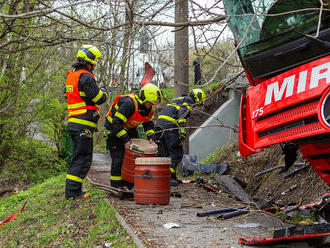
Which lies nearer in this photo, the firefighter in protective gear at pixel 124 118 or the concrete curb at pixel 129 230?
the concrete curb at pixel 129 230

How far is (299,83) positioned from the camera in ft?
10.5

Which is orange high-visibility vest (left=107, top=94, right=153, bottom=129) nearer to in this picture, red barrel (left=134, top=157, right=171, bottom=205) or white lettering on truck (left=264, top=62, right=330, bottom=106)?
red barrel (left=134, top=157, right=171, bottom=205)

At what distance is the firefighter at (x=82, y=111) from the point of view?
6352mm

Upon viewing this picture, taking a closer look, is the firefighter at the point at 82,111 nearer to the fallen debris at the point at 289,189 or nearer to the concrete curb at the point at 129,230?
the concrete curb at the point at 129,230

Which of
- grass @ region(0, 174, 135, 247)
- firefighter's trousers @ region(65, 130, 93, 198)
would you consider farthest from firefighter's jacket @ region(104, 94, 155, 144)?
grass @ region(0, 174, 135, 247)

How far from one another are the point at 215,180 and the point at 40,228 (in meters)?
3.87

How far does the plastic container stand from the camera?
6.92 metres

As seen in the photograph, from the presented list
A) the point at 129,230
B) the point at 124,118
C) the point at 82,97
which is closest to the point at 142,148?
the point at 124,118

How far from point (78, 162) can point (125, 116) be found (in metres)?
1.07

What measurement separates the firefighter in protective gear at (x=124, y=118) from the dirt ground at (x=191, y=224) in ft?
2.47

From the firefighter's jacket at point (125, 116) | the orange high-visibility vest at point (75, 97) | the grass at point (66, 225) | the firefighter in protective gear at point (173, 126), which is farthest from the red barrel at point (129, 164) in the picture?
the firefighter in protective gear at point (173, 126)

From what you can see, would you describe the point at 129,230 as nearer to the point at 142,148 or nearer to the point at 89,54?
the point at 142,148

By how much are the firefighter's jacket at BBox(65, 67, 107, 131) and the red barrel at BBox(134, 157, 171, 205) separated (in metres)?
1.11

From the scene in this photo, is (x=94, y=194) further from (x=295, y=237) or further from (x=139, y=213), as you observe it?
(x=295, y=237)
